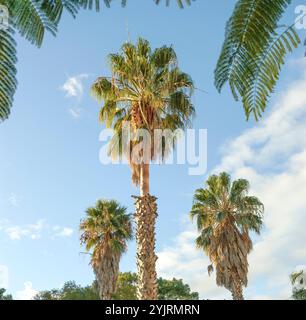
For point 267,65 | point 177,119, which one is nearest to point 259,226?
point 177,119

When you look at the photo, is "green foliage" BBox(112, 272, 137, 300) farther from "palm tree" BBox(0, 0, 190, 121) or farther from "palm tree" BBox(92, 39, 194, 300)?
"palm tree" BBox(0, 0, 190, 121)

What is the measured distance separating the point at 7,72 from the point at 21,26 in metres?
0.26

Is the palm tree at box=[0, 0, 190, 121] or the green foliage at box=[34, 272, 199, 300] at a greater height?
the green foliage at box=[34, 272, 199, 300]

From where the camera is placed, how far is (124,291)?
4512 centimetres

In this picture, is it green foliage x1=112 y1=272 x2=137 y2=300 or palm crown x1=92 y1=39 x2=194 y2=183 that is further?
green foliage x1=112 y1=272 x2=137 y2=300

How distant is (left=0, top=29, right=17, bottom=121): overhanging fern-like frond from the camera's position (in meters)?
2.52

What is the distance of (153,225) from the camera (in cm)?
1462

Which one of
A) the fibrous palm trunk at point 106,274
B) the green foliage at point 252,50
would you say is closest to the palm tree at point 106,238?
the fibrous palm trunk at point 106,274

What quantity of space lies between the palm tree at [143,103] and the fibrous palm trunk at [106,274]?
10.7 meters

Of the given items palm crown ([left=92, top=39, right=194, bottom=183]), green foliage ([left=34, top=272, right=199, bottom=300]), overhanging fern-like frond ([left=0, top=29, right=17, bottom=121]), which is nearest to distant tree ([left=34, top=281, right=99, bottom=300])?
green foliage ([left=34, top=272, right=199, bottom=300])

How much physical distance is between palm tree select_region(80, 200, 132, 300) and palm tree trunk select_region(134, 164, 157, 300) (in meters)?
11.3
